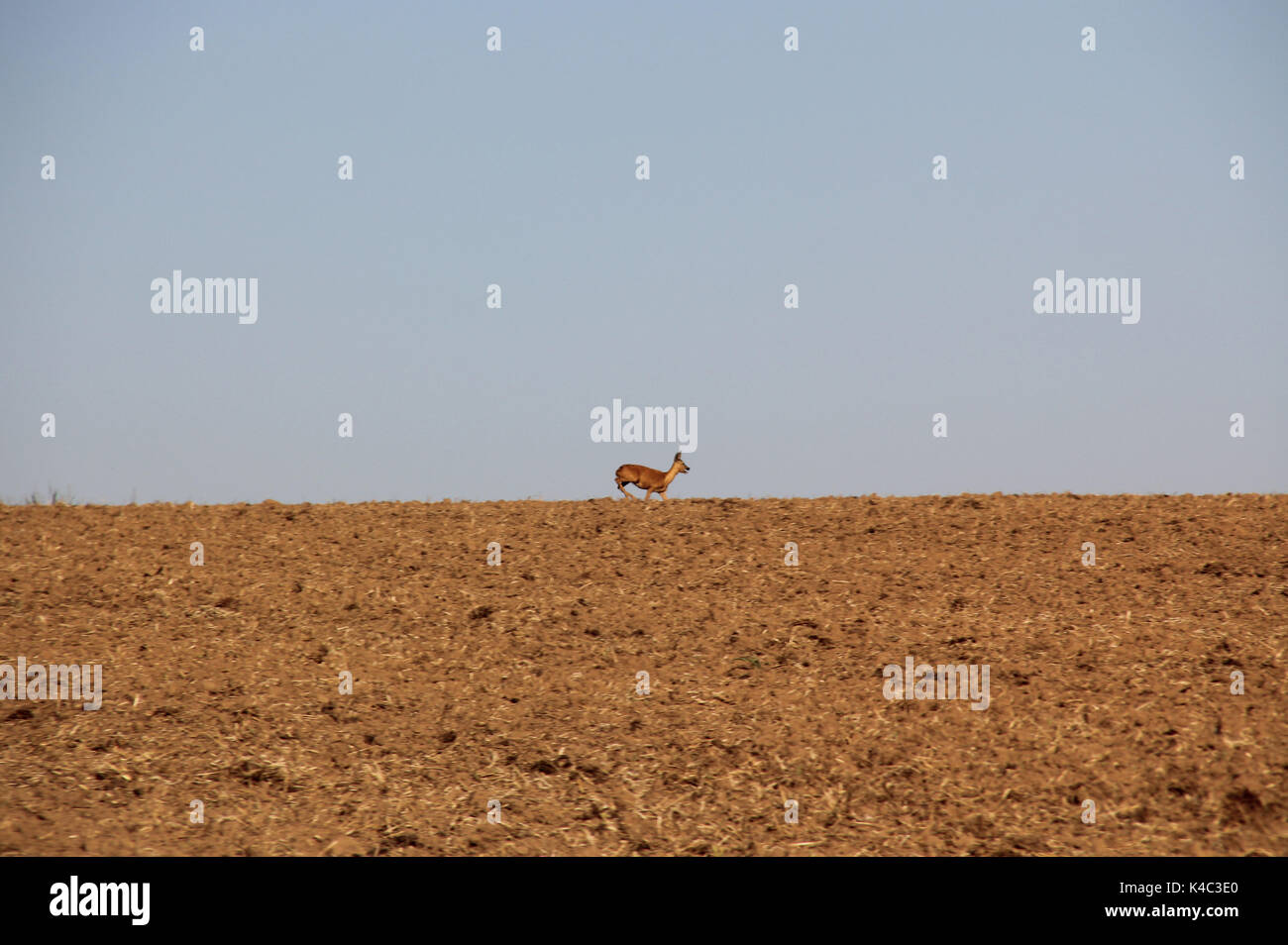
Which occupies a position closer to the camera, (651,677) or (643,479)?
(651,677)

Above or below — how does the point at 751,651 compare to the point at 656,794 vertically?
above

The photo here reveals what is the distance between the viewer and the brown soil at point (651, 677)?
9570 millimetres

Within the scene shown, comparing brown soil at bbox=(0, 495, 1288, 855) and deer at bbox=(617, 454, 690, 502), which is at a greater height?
deer at bbox=(617, 454, 690, 502)

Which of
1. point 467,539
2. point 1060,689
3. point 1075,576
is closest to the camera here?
point 1060,689

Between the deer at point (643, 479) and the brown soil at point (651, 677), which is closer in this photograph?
the brown soil at point (651, 677)

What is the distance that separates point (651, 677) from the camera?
12.4 meters

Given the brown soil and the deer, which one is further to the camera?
the deer

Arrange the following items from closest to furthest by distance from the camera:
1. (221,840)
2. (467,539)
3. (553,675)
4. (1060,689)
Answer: (221,840), (1060,689), (553,675), (467,539)

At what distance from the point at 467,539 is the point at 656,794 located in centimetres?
736

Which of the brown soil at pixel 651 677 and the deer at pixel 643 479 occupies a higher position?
the deer at pixel 643 479

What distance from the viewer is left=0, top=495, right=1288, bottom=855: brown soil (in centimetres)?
957

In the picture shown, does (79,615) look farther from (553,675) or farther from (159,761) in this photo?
(553,675)
